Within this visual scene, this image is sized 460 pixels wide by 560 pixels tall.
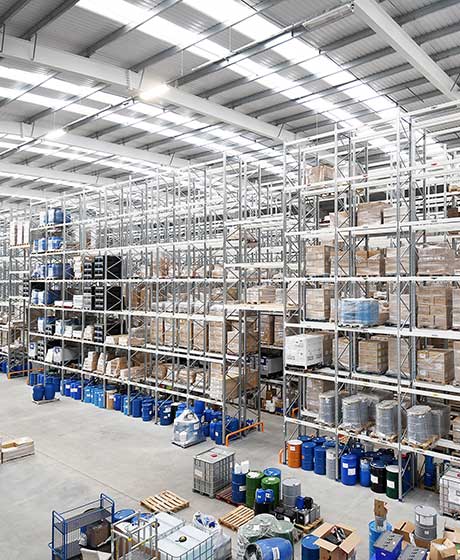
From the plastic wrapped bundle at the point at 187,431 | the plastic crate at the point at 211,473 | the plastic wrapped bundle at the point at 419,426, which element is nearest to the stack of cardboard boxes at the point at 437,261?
the plastic wrapped bundle at the point at 419,426

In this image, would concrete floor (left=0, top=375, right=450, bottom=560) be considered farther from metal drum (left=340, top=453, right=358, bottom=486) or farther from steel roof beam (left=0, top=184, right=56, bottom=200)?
steel roof beam (left=0, top=184, right=56, bottom=200)

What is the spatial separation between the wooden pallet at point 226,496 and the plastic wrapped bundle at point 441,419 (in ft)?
11.3

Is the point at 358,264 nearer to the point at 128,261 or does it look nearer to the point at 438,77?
the point at 438,77

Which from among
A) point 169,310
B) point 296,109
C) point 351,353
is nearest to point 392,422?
point 351,353

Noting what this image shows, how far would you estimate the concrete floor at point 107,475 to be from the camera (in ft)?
21.7

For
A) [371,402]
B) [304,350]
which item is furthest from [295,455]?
[304,350]

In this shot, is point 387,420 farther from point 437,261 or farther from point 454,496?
point 437,261

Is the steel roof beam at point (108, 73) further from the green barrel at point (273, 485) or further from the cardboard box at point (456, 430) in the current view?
the cardboard box at point (456, 430)

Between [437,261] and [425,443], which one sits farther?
[437,261]

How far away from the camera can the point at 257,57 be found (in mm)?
10305

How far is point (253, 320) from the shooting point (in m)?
10.4

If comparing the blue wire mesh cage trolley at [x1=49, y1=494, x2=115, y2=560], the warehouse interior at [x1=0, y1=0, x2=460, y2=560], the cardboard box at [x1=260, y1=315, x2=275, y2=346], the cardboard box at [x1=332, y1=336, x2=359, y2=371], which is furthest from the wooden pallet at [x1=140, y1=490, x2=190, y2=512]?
the cardboard box at [x1=260, y1=315, x2=275, y2=346]

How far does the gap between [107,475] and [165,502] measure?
167 cm

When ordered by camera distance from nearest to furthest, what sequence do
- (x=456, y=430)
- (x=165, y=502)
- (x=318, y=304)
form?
(x=165, y=502) < (x=456, y=430) < (x=318, y=304)
